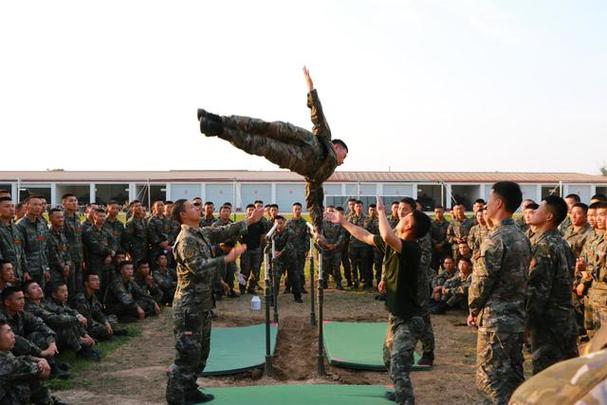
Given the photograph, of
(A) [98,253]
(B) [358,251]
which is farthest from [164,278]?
(B) [358,251]

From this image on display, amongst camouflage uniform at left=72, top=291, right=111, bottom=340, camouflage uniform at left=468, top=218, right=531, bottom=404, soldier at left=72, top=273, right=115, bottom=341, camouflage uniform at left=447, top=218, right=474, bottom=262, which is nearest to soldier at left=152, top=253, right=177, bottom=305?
soldier at left=72, top=273, right=115, bottom=341

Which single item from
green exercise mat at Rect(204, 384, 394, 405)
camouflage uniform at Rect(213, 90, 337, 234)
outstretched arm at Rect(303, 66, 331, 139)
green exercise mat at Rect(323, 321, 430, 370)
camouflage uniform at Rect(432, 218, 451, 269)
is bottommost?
green exercise mat at Rect(323, 321, 430, 370)

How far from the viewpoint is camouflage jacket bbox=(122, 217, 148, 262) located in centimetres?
1100

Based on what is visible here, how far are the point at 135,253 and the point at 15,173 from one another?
34356 millimetres

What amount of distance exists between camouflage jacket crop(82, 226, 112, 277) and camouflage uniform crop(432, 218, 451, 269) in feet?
20.2

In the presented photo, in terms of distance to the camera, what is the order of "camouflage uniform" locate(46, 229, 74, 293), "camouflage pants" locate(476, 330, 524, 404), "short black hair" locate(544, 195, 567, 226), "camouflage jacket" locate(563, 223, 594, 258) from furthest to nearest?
"camouflage uniform" locate(46, 229, 74, 293)
"camouflage jacket" locate(563, 223, 594, 258)
"short black hair" locate(544, 195, 567, 226)
"camouflage pants" locate(476, 330, 524, 404)

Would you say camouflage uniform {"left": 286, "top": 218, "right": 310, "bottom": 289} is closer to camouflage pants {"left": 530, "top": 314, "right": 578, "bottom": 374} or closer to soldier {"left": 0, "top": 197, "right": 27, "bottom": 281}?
soldier {"left": 0, "top": 197, "right": 27, "bottom": 281}

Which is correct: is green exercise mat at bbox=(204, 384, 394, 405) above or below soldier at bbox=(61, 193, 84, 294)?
below

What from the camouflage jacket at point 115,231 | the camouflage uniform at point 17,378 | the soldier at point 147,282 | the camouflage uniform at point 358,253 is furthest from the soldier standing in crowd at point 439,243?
the camouflage uniform at point 17,378

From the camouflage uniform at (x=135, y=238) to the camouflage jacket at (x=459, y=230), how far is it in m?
5.80

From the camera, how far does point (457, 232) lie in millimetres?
11148

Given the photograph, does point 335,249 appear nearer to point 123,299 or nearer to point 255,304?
point 255,304

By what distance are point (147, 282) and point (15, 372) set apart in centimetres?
575

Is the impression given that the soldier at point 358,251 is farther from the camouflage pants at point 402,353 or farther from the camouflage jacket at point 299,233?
the camouflage pants at point 402,353
